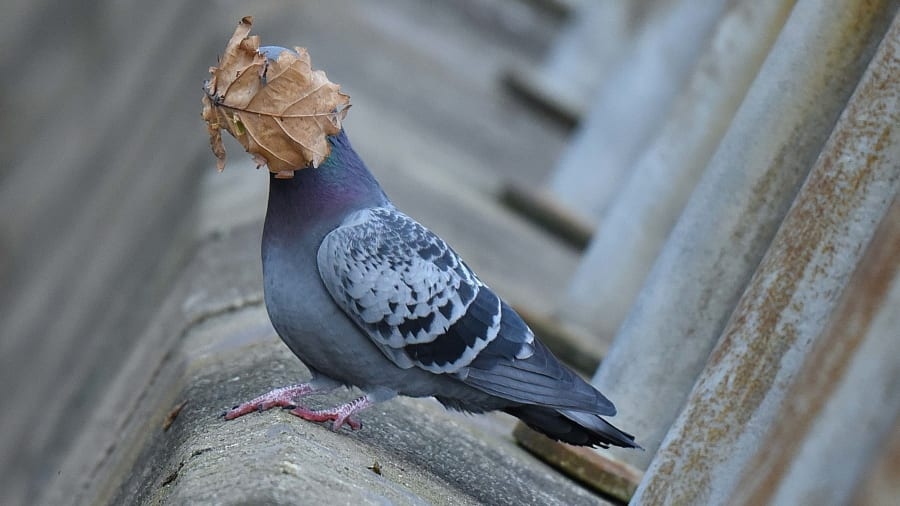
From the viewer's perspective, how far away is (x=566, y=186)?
1010 cm

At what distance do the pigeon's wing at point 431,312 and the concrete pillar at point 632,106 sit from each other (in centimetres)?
415

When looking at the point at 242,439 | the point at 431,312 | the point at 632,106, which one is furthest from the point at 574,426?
the point at 632,106

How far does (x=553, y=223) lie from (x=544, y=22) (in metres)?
8.37

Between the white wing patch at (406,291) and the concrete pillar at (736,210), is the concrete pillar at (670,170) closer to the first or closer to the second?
the concrete pillar at (736,210)

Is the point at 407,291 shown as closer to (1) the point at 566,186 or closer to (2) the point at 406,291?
(2) the point at 406,291

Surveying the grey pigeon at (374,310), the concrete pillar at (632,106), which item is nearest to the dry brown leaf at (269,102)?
the grey pigeon at (374,310)

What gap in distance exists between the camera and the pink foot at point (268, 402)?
399cm

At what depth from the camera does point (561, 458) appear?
16.4ft

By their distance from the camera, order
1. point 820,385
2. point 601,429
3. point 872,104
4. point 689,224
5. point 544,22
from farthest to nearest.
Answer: point 544,22 → point 689,224 → point 601,429 → point 872,104 → point 820,385

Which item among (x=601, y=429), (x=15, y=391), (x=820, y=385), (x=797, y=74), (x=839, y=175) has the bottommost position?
(x=15, y=391)

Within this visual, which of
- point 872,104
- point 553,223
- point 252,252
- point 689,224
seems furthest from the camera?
point 553,223

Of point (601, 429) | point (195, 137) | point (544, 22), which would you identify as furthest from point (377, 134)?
point (544, 22)

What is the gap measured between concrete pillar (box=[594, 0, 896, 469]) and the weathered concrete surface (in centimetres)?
48

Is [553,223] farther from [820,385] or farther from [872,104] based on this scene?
[820,385]
